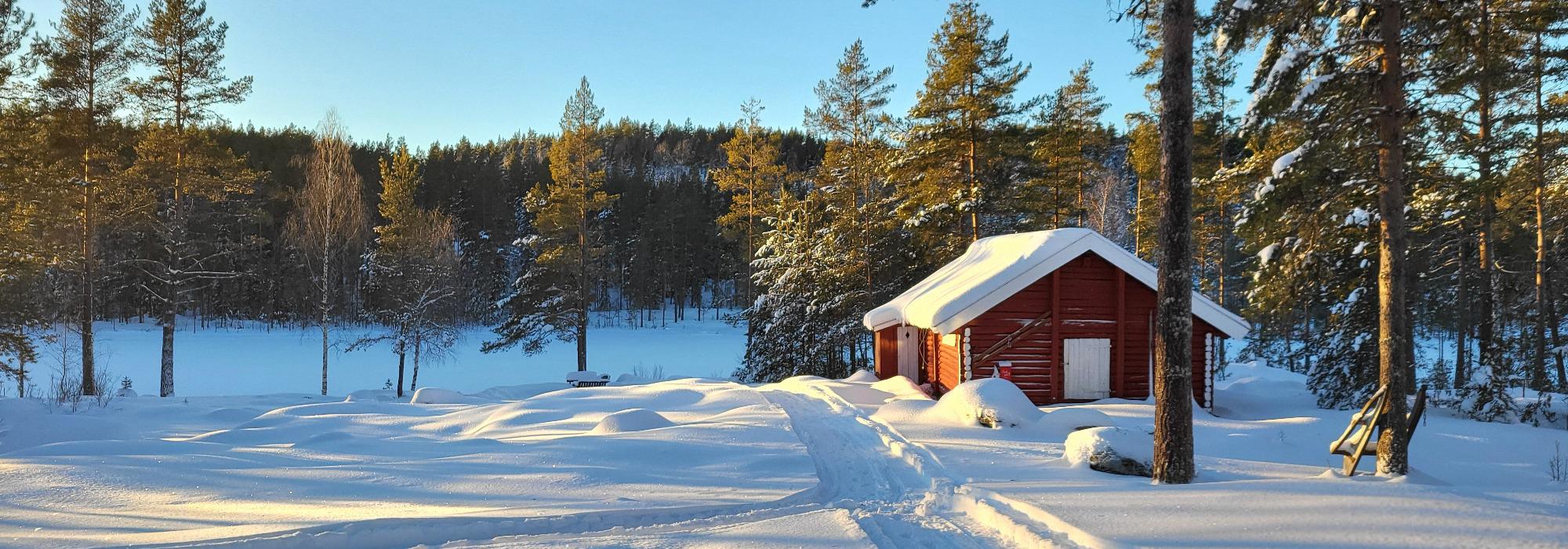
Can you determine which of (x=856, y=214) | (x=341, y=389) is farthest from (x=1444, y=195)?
(x=341, y=389)

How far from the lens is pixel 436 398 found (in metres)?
18.5

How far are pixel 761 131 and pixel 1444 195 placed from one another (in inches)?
1050

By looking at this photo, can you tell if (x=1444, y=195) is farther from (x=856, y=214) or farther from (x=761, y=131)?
(x=761, y=131)

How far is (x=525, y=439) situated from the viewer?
10.8 metres

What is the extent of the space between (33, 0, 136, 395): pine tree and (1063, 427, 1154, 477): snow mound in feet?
81.4

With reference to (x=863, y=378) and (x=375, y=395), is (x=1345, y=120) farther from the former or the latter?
(x=375, y=395)

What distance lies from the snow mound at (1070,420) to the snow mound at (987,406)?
0.21 meters

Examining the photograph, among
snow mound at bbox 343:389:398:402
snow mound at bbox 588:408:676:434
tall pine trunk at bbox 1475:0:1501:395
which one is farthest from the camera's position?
snow mound at bbox 343:389:398:402

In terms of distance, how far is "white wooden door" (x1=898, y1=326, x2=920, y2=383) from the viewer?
2183 cm

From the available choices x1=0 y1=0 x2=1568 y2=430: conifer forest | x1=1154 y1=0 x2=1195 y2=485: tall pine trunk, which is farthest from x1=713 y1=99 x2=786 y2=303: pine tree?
x1=1154 y1=0 x2=1195 y2=485: tall pine trunk

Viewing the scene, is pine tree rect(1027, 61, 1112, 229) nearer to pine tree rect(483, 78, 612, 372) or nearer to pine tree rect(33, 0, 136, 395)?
pine tree rect(483, 78, 612, 372)

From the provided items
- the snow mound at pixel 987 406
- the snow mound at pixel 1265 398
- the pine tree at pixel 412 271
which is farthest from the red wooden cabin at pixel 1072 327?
the pine tree at pixel 412 271

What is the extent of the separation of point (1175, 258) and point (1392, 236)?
4035mm

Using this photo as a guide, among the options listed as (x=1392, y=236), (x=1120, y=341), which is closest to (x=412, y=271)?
(x=1120, y=341)
